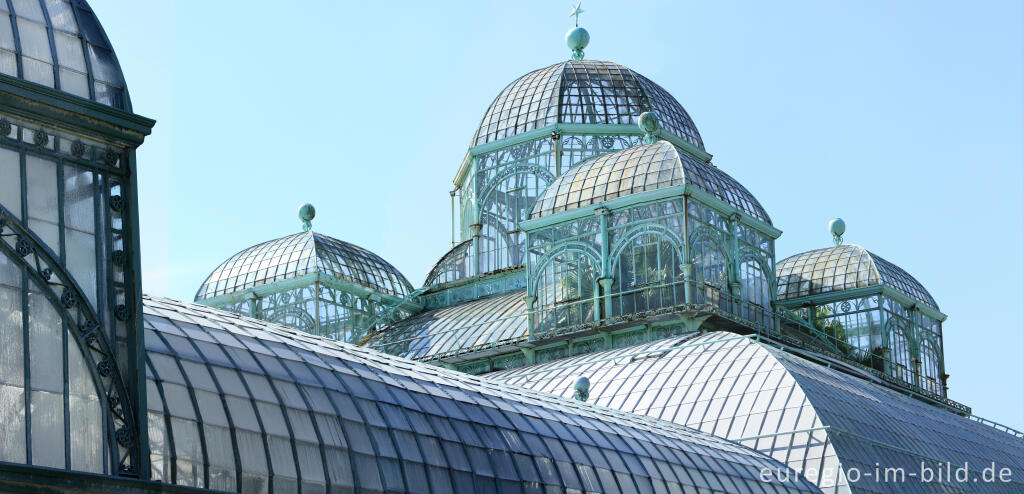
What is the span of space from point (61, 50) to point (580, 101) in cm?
4222

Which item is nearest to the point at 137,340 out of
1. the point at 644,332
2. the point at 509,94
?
the point at 644,332

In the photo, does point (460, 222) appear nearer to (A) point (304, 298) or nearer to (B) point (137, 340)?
(A) point (304, 298)

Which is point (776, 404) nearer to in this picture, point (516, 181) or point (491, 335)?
point (491, 335)

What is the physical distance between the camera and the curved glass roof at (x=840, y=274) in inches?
2379

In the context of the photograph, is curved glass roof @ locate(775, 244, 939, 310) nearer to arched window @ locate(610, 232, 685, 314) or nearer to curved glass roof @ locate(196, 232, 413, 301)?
arched window @ locate(610, 232, 685, 314)

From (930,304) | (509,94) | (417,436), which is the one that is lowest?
(417,436)

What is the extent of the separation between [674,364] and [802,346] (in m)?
8.81

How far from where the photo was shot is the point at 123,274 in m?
22.3

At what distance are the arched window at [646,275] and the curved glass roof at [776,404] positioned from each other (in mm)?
1775

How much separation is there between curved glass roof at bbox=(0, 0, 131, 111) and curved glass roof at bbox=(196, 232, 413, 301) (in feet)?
127

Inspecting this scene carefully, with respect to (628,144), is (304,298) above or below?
below

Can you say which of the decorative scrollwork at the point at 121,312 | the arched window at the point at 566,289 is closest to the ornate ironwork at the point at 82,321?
the decorative scrollwork at the point at 121,312

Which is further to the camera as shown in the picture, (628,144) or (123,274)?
(628,144)

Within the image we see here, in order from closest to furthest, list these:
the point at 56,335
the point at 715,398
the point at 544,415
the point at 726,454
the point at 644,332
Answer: the point at 56,335
the point at 544,415
the point at 726,454
the point at 715,398
the point at 644,332
